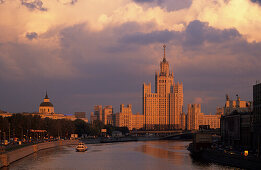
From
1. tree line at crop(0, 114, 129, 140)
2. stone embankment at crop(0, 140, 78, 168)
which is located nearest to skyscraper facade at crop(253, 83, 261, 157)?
stone embankment at crop(0, 140, 78, 168)

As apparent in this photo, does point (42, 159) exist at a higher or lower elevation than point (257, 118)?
lower

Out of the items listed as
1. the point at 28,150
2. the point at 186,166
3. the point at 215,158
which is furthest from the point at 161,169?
the point at 28,150

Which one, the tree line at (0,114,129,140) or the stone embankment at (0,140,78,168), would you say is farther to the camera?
the tree line at (0,114,129,140)

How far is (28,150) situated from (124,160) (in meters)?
21.8

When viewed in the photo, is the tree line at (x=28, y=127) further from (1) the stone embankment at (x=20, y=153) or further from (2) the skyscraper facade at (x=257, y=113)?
(2) the skyscraper facade at (x=257, y=113)

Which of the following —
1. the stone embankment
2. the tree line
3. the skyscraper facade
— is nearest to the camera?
the stone embankment

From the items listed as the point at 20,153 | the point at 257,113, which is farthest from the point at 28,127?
the point at 257,113

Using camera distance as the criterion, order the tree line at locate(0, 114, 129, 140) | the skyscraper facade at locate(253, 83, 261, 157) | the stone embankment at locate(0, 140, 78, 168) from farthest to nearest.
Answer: the tree line at locate(0, 114, 129, 140) < the skyscraper facade at locate(253, 83, 261, 157) < the stone embankment at locate(0, 140, 78, 168)

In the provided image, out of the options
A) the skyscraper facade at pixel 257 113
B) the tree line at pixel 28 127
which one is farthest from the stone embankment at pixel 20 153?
the skyscraper facade at pixel 257 113

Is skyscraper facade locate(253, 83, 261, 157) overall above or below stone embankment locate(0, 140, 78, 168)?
above

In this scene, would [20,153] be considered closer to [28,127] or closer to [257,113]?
[257,113]

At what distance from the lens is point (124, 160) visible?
102438 millimetres

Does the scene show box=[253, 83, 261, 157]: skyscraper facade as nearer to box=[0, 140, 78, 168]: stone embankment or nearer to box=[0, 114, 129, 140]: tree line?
box=[0, 140, 78, 168]: stone embankment

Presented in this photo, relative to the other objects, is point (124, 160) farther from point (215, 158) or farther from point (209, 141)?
point (209, 141)
